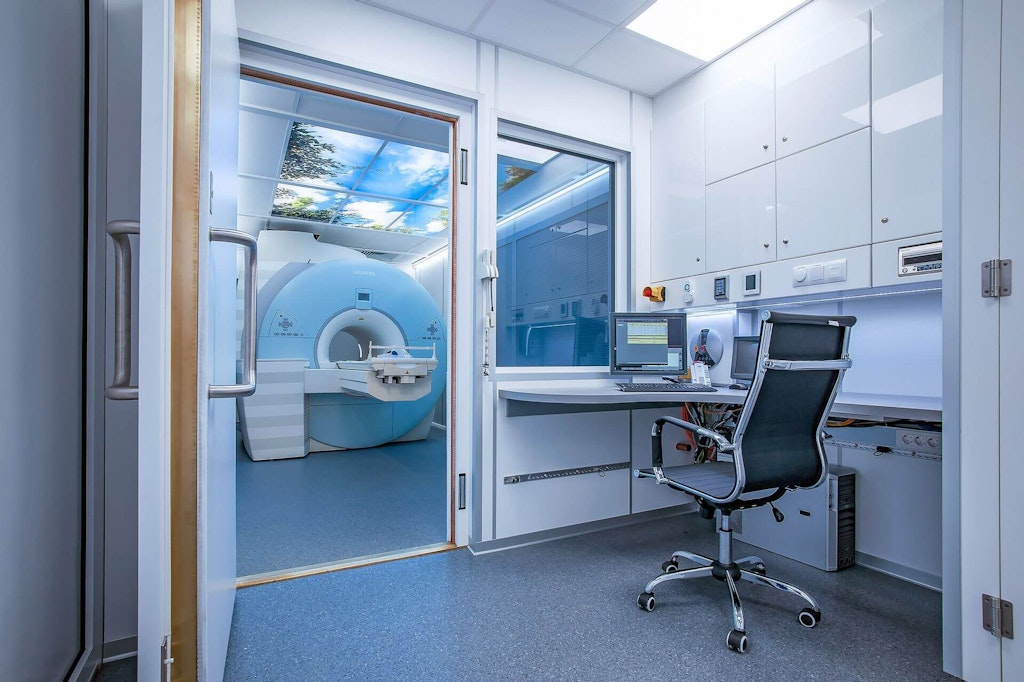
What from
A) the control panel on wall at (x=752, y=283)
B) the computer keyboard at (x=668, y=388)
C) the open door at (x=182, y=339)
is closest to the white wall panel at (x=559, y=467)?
the computer keyboard at (x=668, y=388)

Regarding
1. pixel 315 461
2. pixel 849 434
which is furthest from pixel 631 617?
pixel 315 461

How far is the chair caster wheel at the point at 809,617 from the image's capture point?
70.8 inches

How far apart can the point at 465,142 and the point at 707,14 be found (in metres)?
1.34

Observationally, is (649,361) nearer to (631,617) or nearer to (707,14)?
(631,617)

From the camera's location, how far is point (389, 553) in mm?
2480

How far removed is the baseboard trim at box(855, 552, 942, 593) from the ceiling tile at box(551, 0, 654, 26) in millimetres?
2687

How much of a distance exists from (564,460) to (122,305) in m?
2.18

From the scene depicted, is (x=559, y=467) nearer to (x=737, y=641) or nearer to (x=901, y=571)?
(x=737, y=641)

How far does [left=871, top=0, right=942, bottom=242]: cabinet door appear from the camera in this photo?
192cm

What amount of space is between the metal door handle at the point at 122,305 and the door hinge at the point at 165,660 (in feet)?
1.45

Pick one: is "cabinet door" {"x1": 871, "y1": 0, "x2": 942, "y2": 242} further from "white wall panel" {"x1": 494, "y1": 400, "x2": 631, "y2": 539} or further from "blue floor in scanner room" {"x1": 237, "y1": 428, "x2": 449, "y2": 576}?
"blue floor in scanner room" {"x1": 237, "y1": 428, "x2": 449, "y2": 576}

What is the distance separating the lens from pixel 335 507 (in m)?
3.21

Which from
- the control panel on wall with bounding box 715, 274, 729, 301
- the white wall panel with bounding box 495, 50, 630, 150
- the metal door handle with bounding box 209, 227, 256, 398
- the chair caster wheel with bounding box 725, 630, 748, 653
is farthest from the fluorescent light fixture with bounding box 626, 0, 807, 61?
the chair caster wheel with bounding box 725, 630, 748, 653

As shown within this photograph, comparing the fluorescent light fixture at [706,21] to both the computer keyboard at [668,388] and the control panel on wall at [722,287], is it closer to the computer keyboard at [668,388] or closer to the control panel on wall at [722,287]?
the control panel on wall at [722,287]
